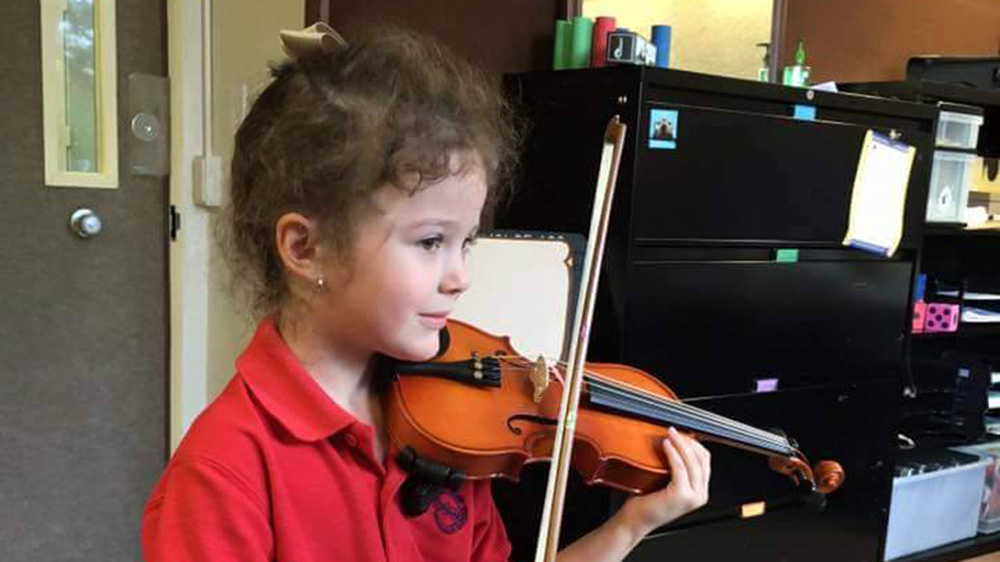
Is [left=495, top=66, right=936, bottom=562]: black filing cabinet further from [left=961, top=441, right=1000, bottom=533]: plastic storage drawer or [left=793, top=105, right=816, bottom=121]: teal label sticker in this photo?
[left=961, top=441, right=1000, bottom=533]: plastic storage drawer

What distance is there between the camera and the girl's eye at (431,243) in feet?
2.41

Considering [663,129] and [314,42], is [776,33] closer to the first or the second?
[663,129]

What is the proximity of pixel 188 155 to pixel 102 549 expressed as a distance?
847mm

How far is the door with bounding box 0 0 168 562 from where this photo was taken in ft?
5.08

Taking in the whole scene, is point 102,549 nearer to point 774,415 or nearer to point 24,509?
point 24,509

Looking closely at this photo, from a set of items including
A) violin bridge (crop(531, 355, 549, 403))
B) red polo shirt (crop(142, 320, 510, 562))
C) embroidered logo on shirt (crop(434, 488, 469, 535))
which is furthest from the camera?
violin bridge (crop(531, 355, 549, 403))

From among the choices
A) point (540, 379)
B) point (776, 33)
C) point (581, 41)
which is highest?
point (776, 33)

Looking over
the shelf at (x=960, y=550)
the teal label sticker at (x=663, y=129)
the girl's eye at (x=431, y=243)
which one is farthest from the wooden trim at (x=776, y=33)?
the girl's eye at (x=431, y=243)

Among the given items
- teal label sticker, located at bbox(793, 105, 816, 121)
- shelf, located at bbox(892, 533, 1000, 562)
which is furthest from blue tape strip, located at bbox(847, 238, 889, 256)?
shelf, located at bbox(892, 533, 1000, 562)

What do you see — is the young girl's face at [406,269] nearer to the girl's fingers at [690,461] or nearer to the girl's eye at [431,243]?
the girl's eye at [431,243]

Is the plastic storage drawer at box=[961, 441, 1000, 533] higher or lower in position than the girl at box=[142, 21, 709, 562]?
lower

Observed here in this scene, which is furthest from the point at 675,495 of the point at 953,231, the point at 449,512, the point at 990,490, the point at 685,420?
the point at 990,490

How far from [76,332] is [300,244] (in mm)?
1123

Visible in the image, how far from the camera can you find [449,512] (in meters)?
0.88
